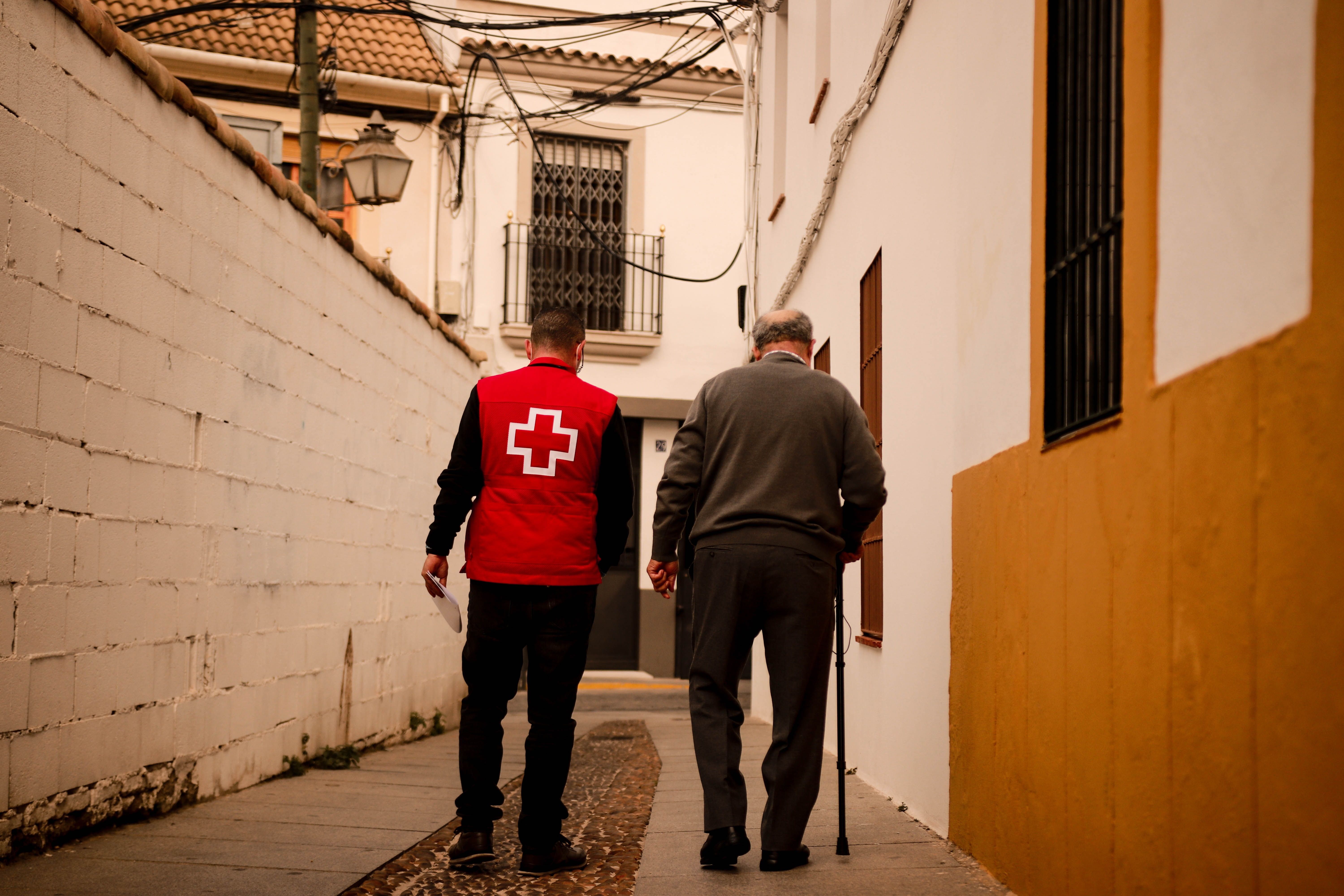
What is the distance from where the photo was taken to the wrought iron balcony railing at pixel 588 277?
16.5 metres

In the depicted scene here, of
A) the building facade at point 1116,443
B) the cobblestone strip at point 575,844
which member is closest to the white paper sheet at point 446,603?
the cobblestone strip at point 575,844

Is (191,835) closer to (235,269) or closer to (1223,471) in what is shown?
(235,269)

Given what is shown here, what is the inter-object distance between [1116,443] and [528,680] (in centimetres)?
211

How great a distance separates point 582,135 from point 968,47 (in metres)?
12.8

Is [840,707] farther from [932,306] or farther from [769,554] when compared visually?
[932,306]

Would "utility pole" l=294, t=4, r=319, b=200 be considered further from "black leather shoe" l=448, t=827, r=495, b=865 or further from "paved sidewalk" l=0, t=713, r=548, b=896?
"black leather shoe" l=448, t=827, r=495, b=865

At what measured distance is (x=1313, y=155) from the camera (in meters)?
2.01

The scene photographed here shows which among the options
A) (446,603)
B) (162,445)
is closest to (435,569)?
(446,603)

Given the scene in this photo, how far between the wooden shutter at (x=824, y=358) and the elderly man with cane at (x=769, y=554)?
3779mm

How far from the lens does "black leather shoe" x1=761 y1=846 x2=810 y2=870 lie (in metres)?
3.97

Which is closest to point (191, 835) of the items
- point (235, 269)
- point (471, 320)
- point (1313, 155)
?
point (235, 269)

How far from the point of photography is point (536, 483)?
4.23 meters

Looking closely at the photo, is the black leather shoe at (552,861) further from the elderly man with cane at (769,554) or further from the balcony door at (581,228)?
the balcony door at (581,228)

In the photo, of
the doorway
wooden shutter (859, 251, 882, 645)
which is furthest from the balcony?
wooden shutter (859, 251, 882, 645)
